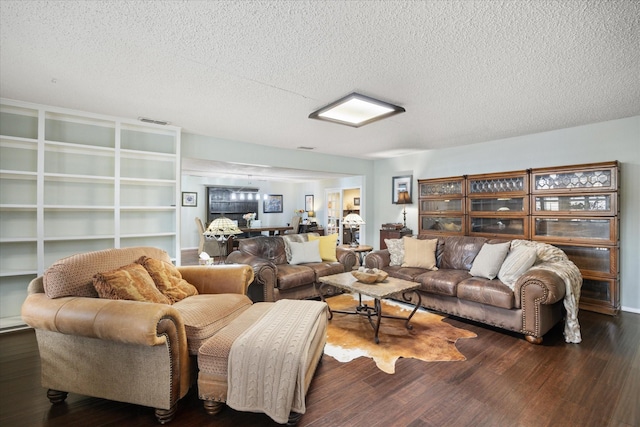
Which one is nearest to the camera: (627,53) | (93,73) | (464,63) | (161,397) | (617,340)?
(161,397)

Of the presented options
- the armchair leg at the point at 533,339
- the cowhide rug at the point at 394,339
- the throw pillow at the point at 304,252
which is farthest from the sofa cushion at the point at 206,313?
the armchair leg at the point at 533,339

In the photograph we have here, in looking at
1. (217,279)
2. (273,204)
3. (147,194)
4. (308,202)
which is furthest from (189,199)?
(217,279)

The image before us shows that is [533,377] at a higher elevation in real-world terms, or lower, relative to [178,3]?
lower

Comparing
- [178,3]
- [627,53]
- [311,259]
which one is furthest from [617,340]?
[178,3]

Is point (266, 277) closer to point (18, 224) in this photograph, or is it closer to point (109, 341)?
point (109, 341)

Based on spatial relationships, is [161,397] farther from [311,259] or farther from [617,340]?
[617,340]

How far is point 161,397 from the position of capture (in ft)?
5.92

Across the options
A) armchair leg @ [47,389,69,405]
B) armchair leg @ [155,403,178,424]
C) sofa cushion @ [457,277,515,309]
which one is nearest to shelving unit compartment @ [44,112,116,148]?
armchair leg @ [47,389,69,405]

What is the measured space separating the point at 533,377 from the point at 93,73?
443 centimetres

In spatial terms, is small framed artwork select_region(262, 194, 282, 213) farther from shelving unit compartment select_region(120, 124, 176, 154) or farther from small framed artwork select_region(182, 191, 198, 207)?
shelving unit compartment select_region(120, 124, 176, 154)

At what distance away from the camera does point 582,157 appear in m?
4.13

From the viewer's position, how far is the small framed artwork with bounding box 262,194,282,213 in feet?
35.1

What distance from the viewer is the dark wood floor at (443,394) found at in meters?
1.85

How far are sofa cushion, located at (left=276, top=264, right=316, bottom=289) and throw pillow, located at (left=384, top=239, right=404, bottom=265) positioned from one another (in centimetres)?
124
